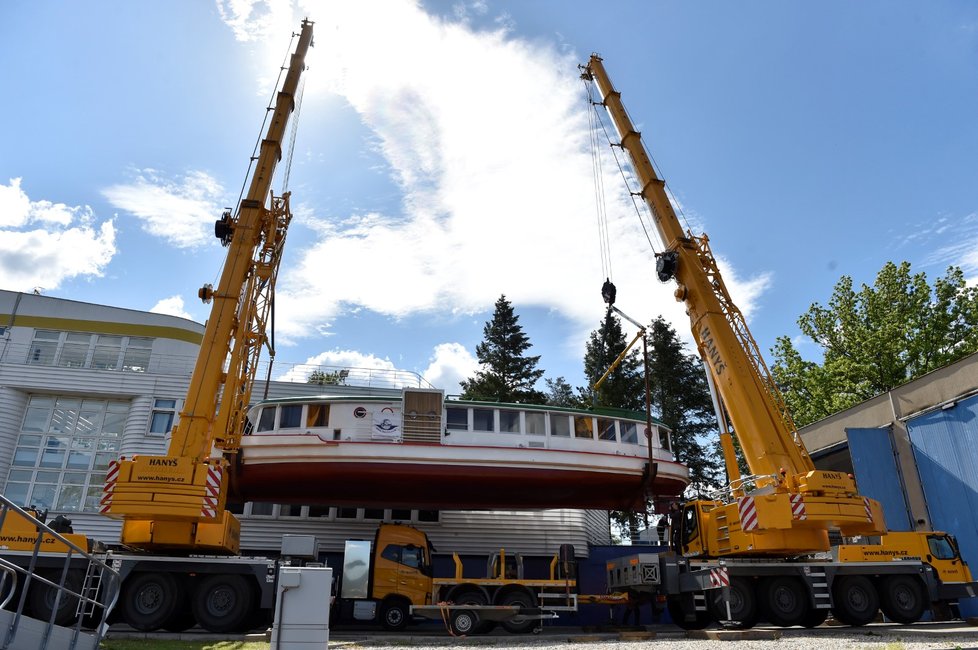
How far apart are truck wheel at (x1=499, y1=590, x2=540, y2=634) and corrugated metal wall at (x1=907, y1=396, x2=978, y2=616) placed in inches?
489

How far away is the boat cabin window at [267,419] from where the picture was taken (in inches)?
701

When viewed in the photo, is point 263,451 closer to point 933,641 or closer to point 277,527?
point 277,527

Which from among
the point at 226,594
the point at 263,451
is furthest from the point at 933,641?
the point at 263,451

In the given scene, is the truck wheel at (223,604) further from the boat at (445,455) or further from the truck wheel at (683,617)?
the truck wheel at (683,617)

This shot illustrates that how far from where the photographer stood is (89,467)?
21.9 metres

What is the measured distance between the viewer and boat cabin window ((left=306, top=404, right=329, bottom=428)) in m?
17.6

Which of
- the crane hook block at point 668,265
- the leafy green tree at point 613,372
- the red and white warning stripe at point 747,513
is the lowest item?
the red and white warning stripe at point 747,513

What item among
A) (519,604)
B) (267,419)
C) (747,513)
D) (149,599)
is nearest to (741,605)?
(747,513)

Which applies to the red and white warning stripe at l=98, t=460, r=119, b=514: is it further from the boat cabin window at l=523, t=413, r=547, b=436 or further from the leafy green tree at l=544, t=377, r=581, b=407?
the leafy green tree at l=544, t=377, r=581, b=407

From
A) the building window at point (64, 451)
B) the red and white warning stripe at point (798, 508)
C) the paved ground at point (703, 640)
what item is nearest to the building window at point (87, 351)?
the building window at point (64, 451)

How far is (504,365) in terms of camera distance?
4325cm

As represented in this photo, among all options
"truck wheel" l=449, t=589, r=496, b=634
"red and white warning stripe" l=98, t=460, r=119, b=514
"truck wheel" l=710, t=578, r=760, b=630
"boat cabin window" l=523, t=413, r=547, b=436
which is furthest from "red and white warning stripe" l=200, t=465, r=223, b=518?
"truck wheel" l=710, t=578, r=760, b=630

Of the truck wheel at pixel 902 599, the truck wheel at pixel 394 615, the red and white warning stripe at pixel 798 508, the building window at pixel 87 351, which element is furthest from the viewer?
the building window at pixel 87 351

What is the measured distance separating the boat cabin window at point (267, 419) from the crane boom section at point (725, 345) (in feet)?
36.8
